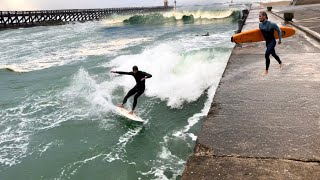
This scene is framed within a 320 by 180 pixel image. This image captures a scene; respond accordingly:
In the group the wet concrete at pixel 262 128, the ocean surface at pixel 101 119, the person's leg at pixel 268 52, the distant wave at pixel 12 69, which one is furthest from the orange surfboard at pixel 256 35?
the distant wave at pixel 12 69

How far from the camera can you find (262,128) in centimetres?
478

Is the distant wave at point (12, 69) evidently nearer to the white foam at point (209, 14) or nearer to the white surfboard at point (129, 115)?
the white surfboard at point (129, 115)

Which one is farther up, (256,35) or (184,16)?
(256,35)

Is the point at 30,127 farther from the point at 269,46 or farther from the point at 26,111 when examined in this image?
the point at 269,46

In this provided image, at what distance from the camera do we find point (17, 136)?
27.6 ft

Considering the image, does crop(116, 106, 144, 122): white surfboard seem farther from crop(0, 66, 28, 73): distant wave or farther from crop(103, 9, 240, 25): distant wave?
crop(103, 9, 240, 25): distant wave

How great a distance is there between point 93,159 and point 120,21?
179ft

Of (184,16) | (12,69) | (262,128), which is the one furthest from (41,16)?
(262,128)

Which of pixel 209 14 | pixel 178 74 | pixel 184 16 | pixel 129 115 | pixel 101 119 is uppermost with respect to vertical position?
pixel 209 14

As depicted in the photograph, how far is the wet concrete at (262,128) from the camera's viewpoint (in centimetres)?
374

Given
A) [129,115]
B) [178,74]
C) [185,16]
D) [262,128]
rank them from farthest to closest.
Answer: [185,16] → [178,74] → [129,115] → [262,128]

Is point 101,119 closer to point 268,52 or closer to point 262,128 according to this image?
point 268,52

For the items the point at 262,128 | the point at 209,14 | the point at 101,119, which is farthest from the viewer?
the point at 209,14

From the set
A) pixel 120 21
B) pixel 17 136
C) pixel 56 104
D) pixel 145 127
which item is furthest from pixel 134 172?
pixel 120 21
